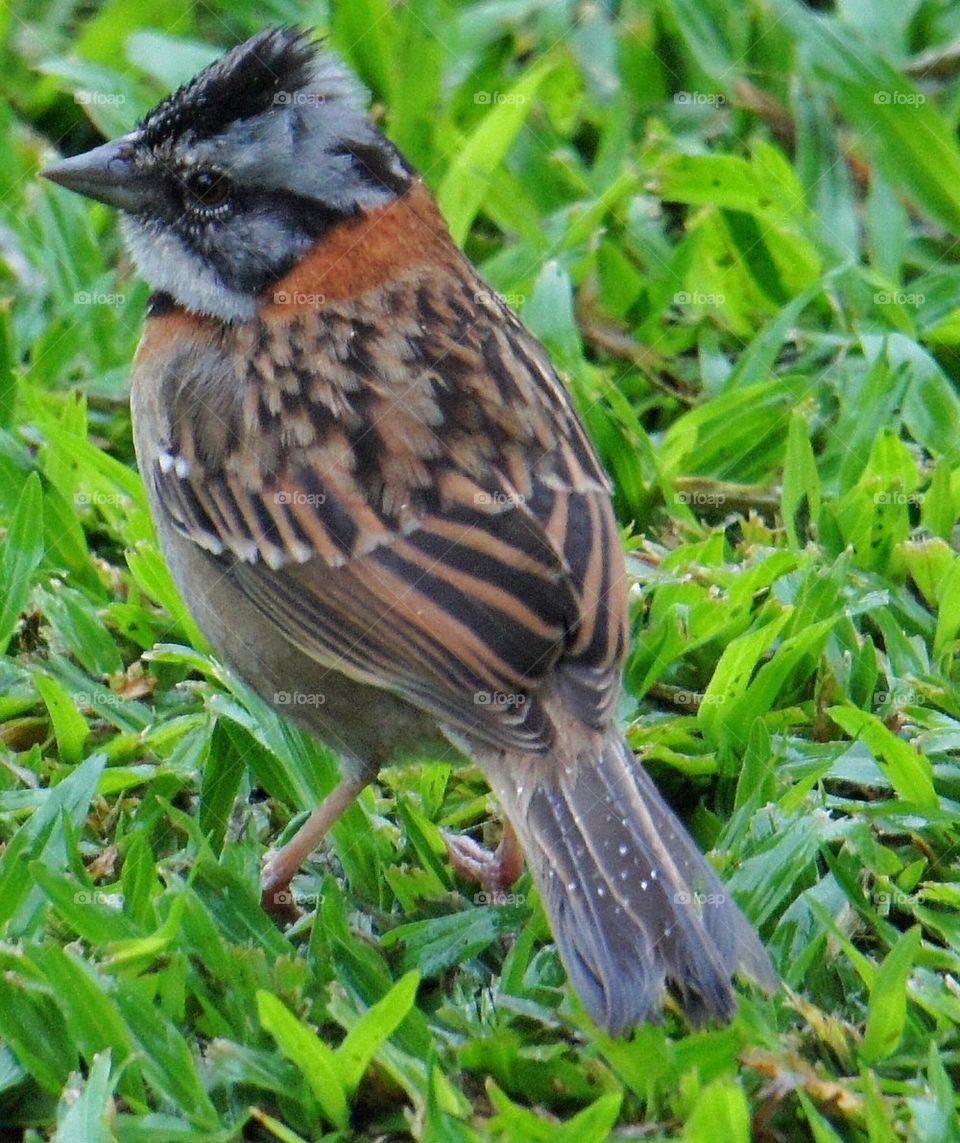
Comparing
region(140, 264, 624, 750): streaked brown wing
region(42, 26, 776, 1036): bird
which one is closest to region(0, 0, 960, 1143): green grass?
region(42, 26, 776, 1036): bird

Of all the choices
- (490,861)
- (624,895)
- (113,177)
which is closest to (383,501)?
(490,861)

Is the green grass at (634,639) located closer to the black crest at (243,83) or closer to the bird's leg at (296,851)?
the bird's leg at (296,851)

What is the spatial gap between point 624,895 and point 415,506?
99 centimetres

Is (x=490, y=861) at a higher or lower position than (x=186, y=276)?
lower

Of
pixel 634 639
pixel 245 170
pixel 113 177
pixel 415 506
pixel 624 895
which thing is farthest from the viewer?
pixel 634 639

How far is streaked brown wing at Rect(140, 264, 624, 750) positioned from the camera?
387cm

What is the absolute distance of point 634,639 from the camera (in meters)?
4.85

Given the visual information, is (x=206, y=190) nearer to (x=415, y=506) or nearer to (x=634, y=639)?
(x=415, y=506)

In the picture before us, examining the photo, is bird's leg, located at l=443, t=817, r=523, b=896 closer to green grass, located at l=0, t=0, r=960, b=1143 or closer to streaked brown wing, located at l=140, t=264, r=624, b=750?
green grass, located at l=0, t=0, r=960, b=1143

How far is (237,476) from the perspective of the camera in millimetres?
4270

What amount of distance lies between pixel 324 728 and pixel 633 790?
2.63 feet

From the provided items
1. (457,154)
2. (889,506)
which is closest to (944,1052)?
(889,506)

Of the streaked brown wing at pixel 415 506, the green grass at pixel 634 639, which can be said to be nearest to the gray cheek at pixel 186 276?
the streaked brown wing at pixel 415 506

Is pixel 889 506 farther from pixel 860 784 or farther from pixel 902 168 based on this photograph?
→ pixel 902 168
